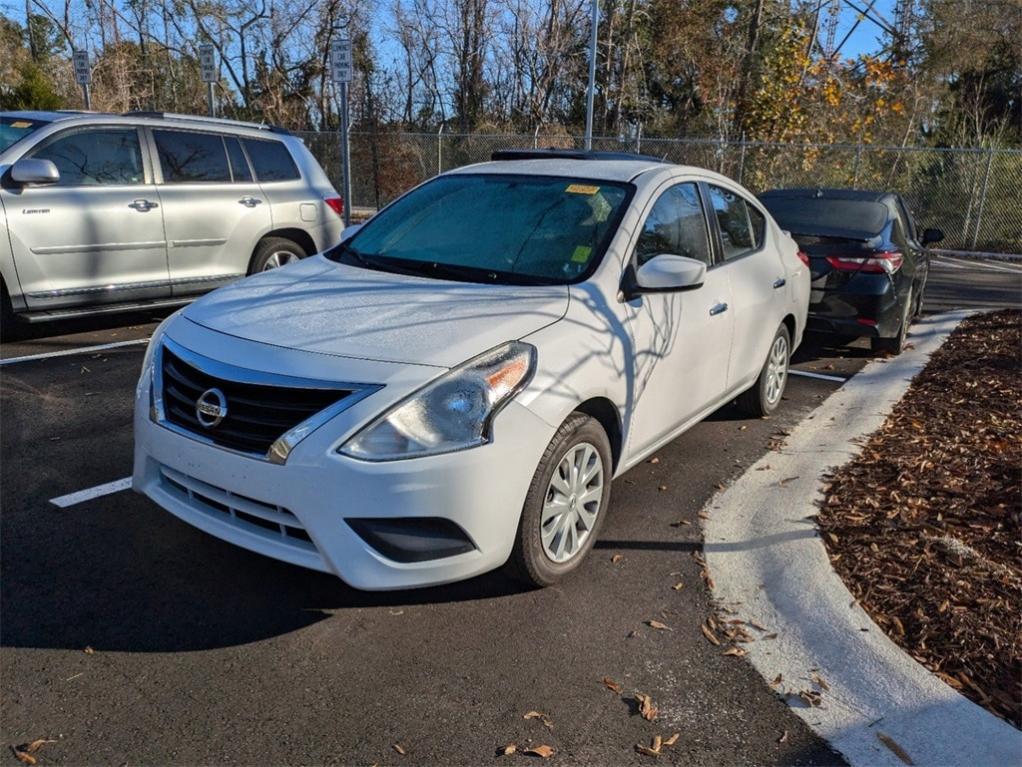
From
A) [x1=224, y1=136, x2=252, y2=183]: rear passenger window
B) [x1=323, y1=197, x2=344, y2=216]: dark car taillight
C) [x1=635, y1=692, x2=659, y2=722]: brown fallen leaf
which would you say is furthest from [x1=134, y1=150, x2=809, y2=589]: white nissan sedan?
[x1=323, y1=197, x2=344, y2=216]: dark car taillight

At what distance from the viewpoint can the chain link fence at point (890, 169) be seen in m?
17.3

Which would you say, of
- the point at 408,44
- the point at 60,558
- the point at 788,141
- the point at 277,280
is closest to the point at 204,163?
the point at 277,280

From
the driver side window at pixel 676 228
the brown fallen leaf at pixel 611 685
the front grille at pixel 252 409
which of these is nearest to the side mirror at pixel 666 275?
the driver side window at pixel 676 228

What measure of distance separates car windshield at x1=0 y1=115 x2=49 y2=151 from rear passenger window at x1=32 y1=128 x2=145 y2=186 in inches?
7.5

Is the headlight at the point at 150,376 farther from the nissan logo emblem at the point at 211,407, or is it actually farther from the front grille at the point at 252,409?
the nissan logo emblem at the point at 211,407

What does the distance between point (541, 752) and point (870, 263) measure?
5.94 metres

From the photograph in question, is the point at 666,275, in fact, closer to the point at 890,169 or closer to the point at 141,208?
the point at 141,208

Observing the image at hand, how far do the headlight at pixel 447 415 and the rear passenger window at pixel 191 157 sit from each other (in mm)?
5678

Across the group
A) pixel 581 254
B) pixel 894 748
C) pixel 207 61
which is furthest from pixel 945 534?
pixel 207 61

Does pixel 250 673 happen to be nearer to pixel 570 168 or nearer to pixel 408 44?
pixel 570 168

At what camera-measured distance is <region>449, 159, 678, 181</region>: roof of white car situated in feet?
14.9

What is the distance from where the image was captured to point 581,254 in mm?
4047

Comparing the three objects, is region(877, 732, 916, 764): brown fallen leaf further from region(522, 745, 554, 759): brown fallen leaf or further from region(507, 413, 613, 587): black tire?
region(507, 413, 613, 587): black tire

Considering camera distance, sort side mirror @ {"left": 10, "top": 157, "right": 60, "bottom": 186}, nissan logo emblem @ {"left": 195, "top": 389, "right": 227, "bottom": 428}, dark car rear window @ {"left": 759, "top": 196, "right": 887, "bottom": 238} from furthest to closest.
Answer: dark car rear window @ {"left": 759, "top": 196, "right": 887, "bottom": 238}
side mirror @ {"left": 10, "top": 157, "right": 60, "bottom": 186}
nissan logo emblem @ {"left": 195, "top": 389, "right": 227, "bottom": 428}
